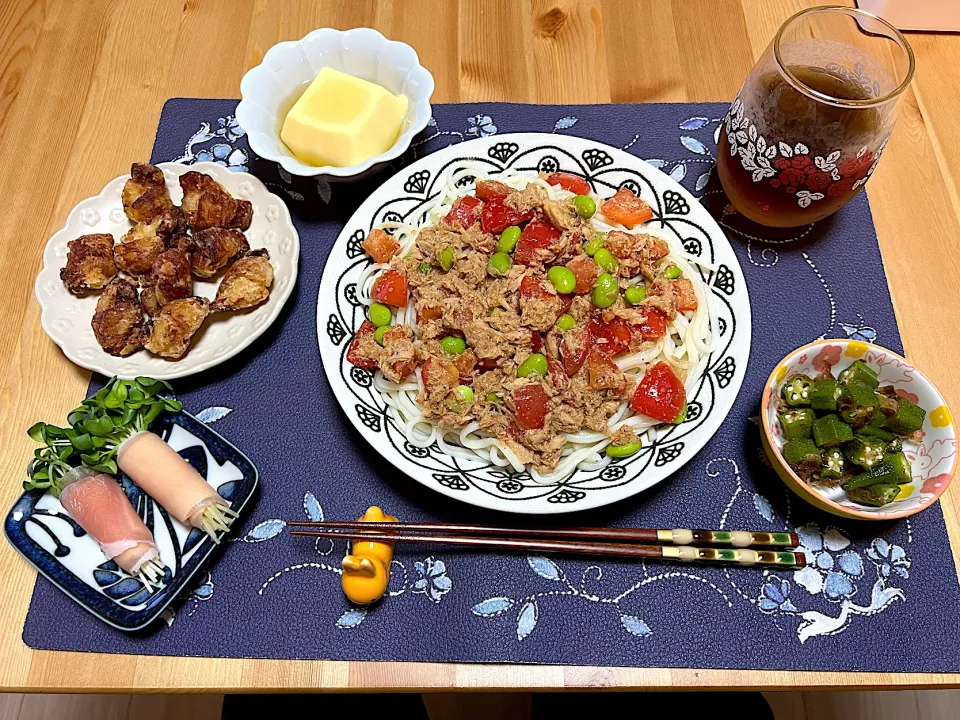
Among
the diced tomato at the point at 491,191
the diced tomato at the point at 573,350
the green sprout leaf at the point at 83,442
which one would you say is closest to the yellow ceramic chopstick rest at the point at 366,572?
the diced tomato at the point at 573,350

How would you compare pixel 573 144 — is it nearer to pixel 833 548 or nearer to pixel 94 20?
pixel 833 548

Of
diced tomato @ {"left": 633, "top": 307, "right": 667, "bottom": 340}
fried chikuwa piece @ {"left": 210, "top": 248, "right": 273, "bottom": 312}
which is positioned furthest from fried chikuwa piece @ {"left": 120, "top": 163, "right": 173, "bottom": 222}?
diced tomato @ {"left": 633, "top": 307, "right": 667, "bottom": 340}

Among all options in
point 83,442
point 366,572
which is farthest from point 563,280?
point 83,442

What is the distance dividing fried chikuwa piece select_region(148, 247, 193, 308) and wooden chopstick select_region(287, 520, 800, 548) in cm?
112

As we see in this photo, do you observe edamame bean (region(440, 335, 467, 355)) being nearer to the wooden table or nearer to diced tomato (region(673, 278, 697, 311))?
diced tomato (region(673, 278, 697, 311))

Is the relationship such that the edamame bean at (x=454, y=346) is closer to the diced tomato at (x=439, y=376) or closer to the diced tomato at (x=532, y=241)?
the diced tomato at (x=439, y=376)

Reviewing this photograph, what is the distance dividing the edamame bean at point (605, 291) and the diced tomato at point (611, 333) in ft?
0.21

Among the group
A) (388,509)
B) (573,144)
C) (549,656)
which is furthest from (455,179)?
(549,656)

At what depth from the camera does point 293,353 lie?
2691mm

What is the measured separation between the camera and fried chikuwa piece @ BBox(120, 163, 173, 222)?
2.78 metres

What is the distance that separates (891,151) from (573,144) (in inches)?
61.1

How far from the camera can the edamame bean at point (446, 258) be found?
8.04ft

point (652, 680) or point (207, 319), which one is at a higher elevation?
point (207, 319)

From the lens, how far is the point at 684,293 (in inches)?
97.0
